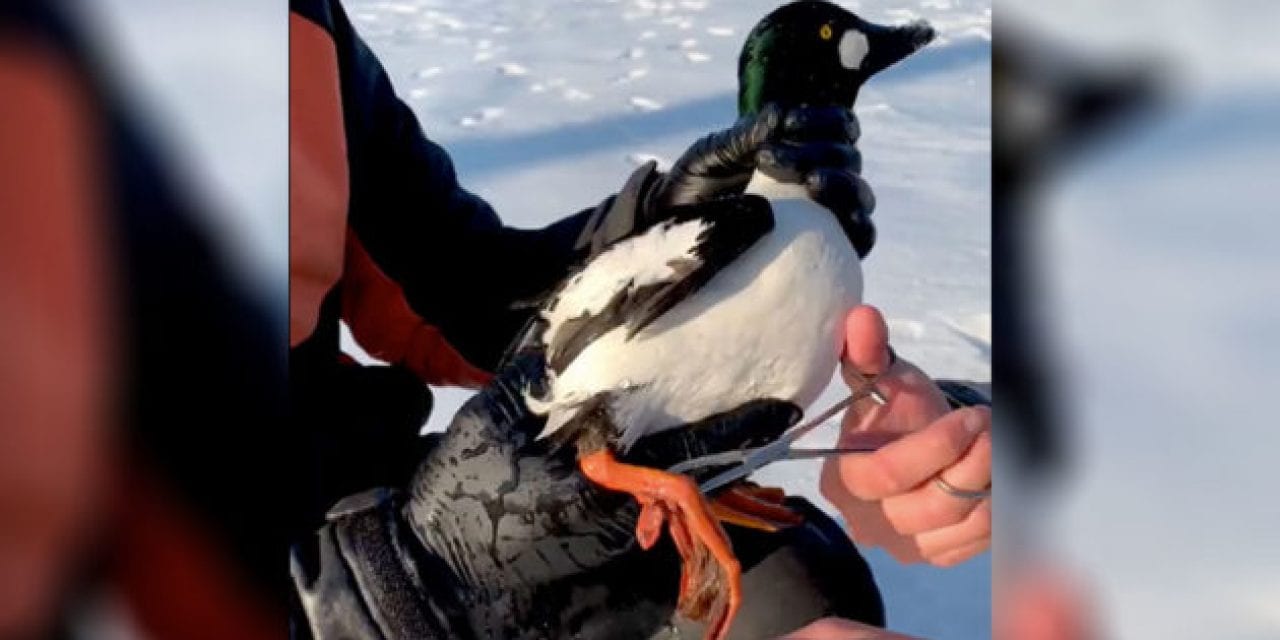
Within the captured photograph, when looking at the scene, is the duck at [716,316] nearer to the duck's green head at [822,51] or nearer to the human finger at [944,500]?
the duck's green head at [822,51]

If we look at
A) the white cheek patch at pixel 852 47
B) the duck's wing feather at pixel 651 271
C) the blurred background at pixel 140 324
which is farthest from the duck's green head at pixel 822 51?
the blurred background at pixel 140 324

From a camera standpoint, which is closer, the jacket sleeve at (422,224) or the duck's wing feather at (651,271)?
the duck's wing feather at (651,271)

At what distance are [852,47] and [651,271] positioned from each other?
26cm

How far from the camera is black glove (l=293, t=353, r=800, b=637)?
54.0 inches

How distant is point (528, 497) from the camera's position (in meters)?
1.38

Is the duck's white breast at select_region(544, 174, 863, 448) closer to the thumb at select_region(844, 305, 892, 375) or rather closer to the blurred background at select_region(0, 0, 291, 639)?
the thumb at select_region(844, 305, 892, 375)

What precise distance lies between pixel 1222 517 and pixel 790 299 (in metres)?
0.39

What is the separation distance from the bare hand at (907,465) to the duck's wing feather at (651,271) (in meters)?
0.12

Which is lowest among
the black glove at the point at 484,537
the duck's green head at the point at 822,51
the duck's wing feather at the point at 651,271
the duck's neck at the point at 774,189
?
the black glove at the point at 484,537


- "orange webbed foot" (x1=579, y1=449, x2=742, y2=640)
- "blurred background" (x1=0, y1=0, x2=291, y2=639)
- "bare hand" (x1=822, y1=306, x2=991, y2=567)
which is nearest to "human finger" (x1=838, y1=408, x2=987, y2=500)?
"bare hand" (x1=822, y1=306, x2=991, y2=567)

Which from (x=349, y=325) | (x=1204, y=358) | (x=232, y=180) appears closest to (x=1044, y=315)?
(x=1204, y=358)

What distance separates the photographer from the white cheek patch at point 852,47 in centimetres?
136

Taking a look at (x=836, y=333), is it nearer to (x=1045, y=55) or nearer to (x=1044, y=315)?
(x=1044, y=315)

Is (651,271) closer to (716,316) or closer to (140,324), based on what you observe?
(716,316)
